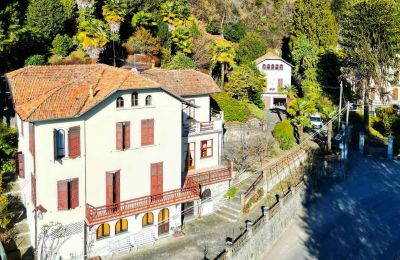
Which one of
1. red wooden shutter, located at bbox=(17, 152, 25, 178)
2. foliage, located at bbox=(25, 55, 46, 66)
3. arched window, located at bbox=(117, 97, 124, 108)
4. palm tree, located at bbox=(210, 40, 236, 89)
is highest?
palm tree, located at bbox=(210, 40, 236, 89)

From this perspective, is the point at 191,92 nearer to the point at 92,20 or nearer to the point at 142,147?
the point at 142,147

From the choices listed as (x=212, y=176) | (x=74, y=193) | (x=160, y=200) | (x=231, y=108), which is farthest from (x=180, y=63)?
(x=74, y=193)

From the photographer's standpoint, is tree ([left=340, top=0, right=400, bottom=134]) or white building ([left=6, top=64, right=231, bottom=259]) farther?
tree ([left=340, top=0, right=400, bottom=134])

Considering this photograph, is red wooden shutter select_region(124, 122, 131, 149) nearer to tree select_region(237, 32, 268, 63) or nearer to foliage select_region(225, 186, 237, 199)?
foliage select_region(225, 186, 237, 199)

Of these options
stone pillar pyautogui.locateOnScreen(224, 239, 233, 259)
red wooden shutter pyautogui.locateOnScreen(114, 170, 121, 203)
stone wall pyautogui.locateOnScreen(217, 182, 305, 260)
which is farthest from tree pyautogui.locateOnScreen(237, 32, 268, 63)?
stone pillar pyautogui.locateOnScreen(224, 239, 233, 259)

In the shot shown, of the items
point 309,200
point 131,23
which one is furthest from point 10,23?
point 309,200

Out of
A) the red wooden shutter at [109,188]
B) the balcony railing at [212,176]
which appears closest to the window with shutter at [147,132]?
the red wooden shutter at [109,188]

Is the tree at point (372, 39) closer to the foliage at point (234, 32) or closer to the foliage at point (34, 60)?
the foliage at point (234, 32)

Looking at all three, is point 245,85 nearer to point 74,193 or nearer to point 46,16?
point 46,16
